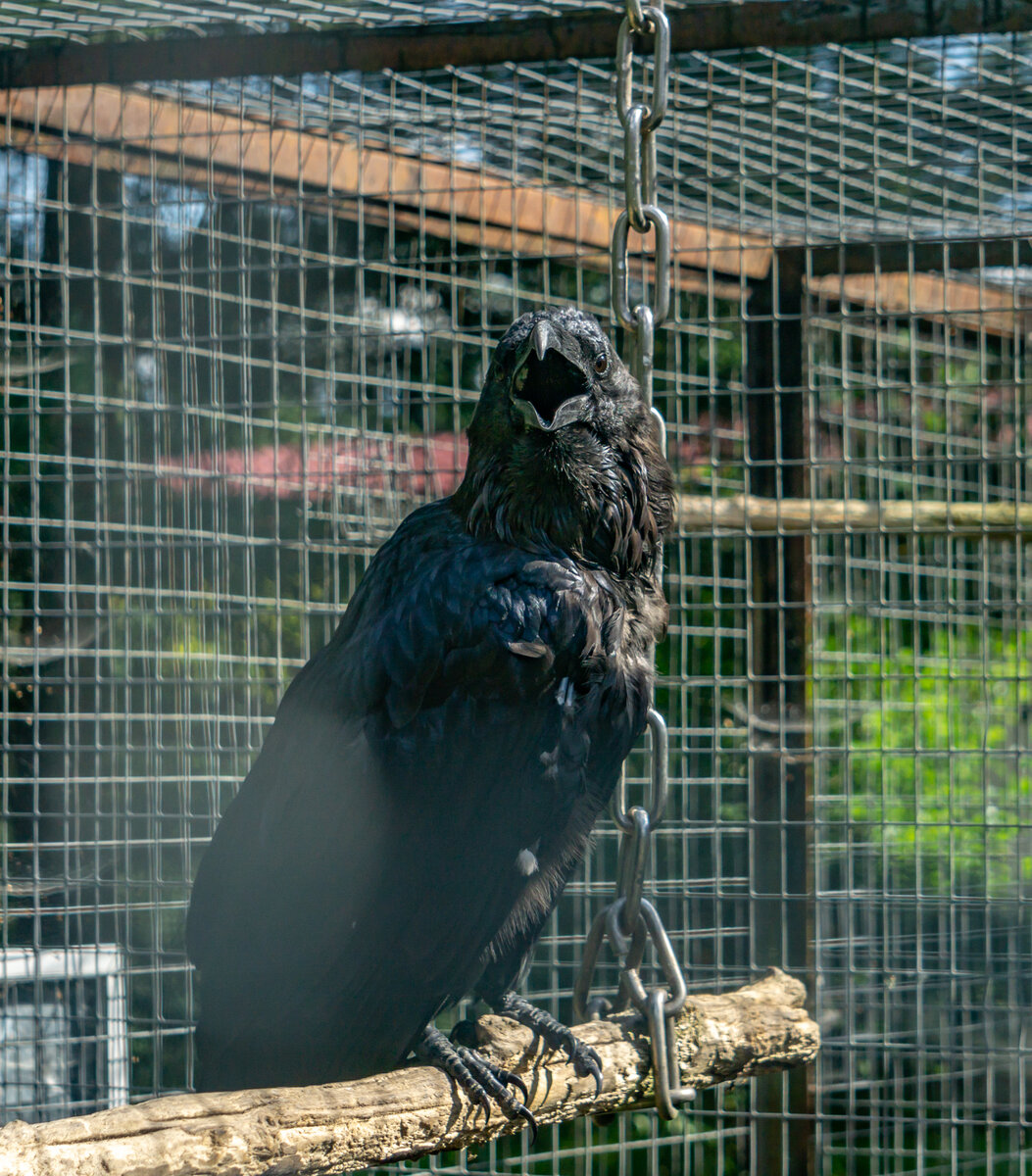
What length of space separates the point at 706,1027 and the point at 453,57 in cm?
178

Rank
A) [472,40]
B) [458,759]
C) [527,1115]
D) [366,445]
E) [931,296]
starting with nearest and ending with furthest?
[527,1115]
[458,759]
[472,40]
[366,445]
[931,296]

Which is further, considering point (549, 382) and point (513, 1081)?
point (549, 382)

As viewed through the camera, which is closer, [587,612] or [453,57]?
[587,612]

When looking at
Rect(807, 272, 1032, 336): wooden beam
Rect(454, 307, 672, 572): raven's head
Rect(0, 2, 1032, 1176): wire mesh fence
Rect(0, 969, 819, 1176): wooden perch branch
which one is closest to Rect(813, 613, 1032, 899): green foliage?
Rect(0, 2, 1032, 1176): wire mesh fence

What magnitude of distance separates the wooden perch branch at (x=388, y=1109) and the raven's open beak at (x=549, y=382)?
0.83 metres

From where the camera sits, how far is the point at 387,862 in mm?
1546

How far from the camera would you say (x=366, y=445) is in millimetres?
2664

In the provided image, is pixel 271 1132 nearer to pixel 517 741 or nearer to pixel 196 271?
pixel 517 741

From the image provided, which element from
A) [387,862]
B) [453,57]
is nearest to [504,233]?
[453,57]

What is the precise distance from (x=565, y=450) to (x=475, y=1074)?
83 centimetres

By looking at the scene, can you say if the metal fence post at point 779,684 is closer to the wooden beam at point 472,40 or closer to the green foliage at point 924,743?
the green foliage at point 924,743

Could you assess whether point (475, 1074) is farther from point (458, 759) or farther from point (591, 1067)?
point (458, 759)

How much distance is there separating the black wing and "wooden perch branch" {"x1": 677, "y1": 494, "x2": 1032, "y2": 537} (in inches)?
40.5

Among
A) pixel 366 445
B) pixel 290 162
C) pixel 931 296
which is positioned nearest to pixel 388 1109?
pixel 366 445
